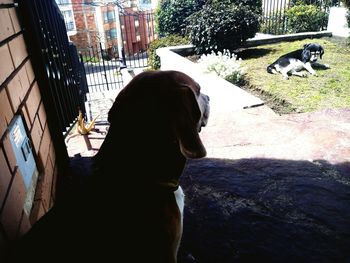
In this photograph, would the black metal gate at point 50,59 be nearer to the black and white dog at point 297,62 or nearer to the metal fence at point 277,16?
the black and white dog at point 297,62

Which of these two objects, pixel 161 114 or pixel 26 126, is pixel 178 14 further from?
pixel 161 114

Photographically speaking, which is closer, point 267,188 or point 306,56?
point 267,188

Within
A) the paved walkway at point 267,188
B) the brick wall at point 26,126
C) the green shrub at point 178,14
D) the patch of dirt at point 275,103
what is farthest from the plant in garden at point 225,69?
the green shrub at point 178,14

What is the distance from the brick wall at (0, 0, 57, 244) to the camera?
1713 millimetres

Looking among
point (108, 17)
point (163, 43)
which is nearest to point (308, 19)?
point (163, 43)

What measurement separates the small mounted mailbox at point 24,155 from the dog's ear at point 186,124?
1009mm

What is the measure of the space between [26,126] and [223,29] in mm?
7604

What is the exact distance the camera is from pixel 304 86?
6086 mm

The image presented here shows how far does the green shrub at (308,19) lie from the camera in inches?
498

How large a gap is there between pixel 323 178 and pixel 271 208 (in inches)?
29.8

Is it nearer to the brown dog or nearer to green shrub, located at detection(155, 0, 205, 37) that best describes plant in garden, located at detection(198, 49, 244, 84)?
the brown dog

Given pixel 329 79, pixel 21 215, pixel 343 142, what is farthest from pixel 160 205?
pixel 329 79

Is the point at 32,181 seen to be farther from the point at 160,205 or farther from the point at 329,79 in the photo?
the point at 329,79

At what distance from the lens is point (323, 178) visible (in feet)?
10.1
